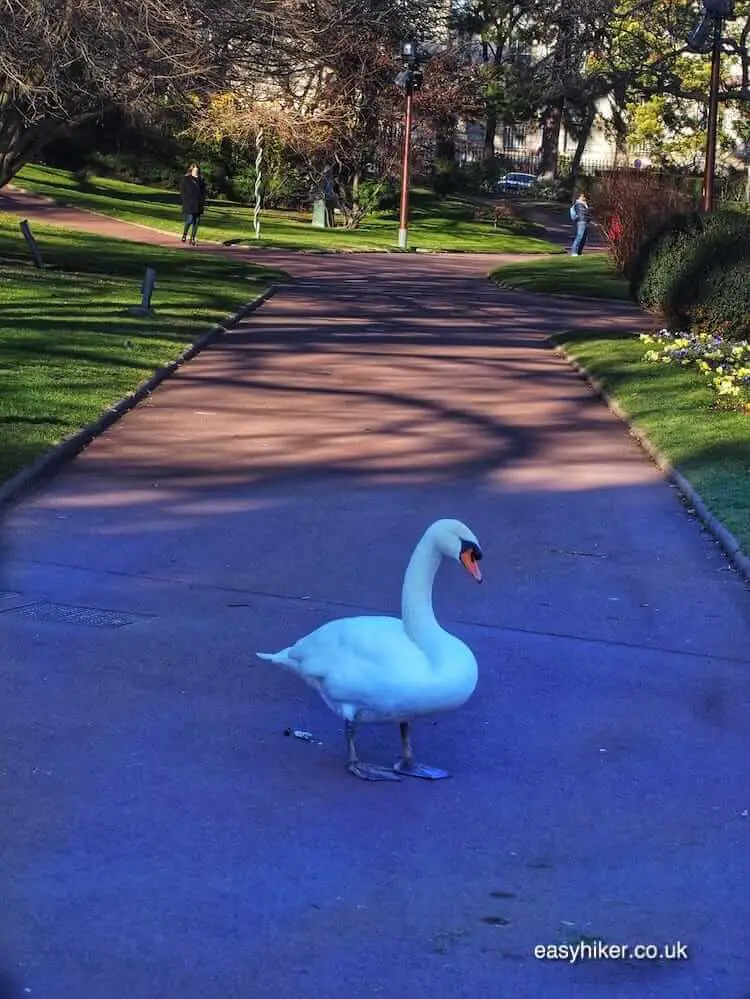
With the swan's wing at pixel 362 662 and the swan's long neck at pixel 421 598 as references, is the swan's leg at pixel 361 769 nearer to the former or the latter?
the swan's wing at pixel 362 662

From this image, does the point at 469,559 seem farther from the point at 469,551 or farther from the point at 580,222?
the point at 580,222

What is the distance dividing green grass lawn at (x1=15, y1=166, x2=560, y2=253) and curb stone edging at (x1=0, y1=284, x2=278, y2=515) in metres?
24.5

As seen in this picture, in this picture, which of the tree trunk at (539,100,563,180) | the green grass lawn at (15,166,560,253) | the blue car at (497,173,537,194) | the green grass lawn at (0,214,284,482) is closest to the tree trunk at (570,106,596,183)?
the tree trunk at (539,100,563,180)

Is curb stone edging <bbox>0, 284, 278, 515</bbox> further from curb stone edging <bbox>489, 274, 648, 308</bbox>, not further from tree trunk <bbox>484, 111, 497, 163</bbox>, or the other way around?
tree trunk <bbox>484, 111, 497, 163</bbox>

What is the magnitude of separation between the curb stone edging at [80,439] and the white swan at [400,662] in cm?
528

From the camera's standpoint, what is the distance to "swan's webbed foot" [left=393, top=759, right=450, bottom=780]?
614 centimetres

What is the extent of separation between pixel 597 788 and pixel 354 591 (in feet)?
10.7

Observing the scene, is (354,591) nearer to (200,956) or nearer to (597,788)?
(597,788)

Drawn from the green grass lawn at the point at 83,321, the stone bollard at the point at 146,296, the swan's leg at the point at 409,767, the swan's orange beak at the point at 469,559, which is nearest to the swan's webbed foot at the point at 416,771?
the swan's leg at the point at 409,767

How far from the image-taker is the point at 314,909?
4.97 meters

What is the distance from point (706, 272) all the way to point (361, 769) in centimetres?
1686

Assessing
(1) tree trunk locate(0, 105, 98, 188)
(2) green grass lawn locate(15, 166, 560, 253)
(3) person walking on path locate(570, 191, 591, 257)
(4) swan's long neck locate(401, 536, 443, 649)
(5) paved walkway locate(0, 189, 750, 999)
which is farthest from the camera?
(3) person walking on path locate(570, 191, 591, 257)

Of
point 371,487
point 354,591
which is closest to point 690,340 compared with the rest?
point 371,487

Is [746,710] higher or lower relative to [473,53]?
lower
